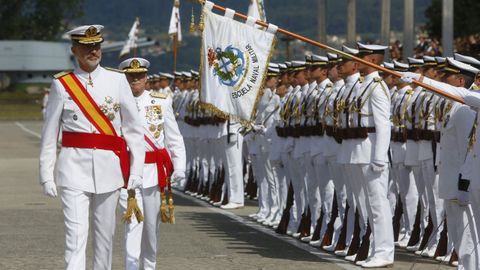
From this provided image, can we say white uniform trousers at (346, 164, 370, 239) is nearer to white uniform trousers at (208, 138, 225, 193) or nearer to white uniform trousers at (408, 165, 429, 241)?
white uniform trousers at (408, 165, 429, 241)

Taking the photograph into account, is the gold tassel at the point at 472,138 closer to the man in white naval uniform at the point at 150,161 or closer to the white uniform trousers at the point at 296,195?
the man in white naval uniform at the point at 150,161

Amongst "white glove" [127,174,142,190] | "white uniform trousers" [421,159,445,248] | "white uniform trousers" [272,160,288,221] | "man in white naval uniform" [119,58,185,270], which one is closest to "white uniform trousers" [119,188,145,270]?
"man in white naval uniform" [119,58,185,270]

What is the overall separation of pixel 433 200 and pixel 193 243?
270 centimetres

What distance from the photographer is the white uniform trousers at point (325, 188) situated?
17.3 meters

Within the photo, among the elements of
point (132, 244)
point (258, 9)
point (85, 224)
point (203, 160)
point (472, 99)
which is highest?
point (258, 9)

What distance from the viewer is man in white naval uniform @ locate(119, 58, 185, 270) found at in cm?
1299

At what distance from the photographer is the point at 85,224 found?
1106cm

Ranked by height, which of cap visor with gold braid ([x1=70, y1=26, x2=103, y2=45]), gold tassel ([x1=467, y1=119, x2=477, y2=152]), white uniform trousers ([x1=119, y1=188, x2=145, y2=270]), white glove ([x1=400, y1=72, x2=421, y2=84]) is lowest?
white uniform trousers ([x1=119, y1=188, x2=145, y2=270])

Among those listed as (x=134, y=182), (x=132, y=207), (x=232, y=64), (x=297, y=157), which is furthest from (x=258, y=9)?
(x=134, y=182)

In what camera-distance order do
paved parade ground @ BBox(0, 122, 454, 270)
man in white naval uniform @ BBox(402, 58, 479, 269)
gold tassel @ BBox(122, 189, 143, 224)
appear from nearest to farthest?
gold tassel @ BBox(122, 189, 143, 224) < man in white naval uniform @ BBox(402, 58, 479, 269) < paved parade ground @ BBox(0, 122, 454, 270)

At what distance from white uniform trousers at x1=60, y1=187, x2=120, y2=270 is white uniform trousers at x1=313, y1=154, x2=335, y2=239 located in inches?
245

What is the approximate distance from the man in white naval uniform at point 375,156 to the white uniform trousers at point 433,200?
85cm

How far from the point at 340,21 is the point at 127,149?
11963cm

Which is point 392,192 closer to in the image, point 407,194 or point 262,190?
point 407,194
